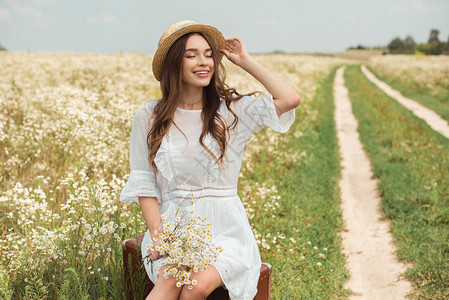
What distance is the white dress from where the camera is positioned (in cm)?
296

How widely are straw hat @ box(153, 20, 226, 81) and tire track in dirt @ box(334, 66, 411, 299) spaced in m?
2.89

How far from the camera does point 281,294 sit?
164 inches

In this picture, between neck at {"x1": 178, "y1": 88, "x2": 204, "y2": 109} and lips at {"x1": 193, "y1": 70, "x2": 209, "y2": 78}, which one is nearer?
lips at {"x1": 193, "y1": 70, "x2": 209, "y2": 78}

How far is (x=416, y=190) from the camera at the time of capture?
6.78 m

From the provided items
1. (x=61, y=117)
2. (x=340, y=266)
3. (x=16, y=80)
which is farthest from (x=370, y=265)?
(x=16, y=80)

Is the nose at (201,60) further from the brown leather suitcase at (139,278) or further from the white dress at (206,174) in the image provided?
the brown leather suitcase at (139,278)

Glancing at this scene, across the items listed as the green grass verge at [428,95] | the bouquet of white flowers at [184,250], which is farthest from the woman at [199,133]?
the green grass verge at [428,95]

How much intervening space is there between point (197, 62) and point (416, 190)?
5.01 m

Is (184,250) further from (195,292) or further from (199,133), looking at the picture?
(199,133)

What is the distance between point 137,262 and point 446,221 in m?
4.41

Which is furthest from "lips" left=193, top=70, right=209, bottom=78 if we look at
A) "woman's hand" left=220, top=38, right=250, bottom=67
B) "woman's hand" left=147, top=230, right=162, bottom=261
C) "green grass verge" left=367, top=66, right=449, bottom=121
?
"green grass verge" left=367, top=66, right=449, bottom=121

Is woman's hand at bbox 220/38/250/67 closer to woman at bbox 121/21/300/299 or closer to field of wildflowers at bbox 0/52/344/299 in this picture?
woman at bbox 121/21/300/299

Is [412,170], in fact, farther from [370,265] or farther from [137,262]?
[137,262]

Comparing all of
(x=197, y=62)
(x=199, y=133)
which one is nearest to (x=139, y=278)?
(x=199, y=133)
